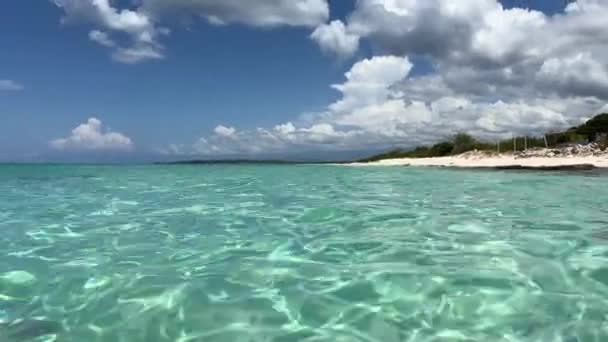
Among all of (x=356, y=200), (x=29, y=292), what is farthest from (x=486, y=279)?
(x=356, y=200)

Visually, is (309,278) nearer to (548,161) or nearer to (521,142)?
(548,161)

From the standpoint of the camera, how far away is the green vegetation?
2598 inches

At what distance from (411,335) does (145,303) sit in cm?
265

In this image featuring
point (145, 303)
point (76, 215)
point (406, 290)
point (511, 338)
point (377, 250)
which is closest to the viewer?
point (511, 338)

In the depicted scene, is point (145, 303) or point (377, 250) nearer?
point (145, 303)

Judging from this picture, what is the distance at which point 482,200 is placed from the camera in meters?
14.0

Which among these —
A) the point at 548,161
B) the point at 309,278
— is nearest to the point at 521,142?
the point at 548,161

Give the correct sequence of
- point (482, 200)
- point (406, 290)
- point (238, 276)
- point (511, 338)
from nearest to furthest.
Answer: point (511, 338)
point (406, 290)
point (238, 276)
point (482, 200)

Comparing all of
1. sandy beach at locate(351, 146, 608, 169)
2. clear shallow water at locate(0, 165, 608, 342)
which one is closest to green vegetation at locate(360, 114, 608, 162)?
sandy beach at locate(351, 146, 608, 169)

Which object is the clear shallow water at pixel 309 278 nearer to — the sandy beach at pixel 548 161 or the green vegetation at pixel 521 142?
the sandy beach at pixel 548 161

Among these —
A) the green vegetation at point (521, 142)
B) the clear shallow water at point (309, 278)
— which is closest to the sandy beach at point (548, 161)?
the green vegetation at point (521, 142)

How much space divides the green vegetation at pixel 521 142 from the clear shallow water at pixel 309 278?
57022mm

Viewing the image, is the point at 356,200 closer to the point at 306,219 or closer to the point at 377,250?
the point at 306,219

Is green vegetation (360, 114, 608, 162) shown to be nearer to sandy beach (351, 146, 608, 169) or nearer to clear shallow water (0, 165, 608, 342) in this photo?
sandy beach (351, 146, 608, 169)
